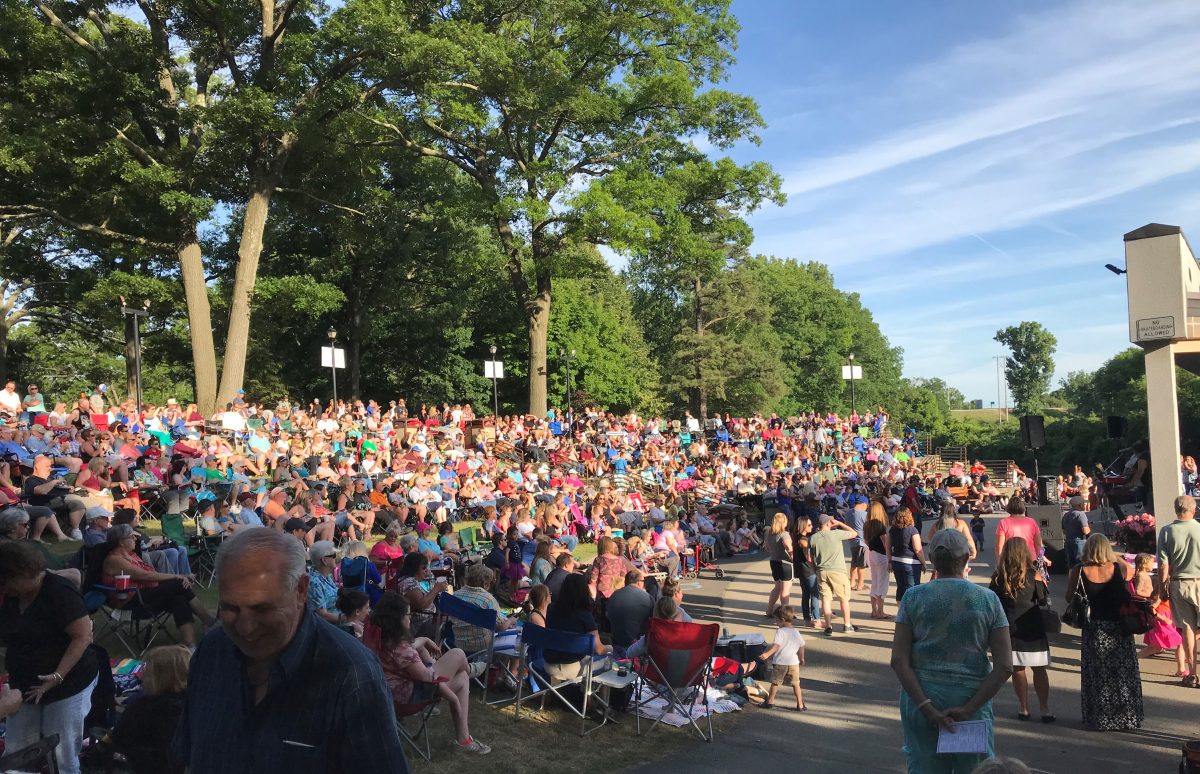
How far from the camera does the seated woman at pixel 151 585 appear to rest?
23.2 feet

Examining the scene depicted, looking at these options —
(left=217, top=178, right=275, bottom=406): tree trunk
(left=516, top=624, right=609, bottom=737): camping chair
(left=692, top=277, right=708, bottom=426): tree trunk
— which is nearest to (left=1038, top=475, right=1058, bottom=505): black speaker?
(left=516, top=624, right=609, bottom=737): camping chair

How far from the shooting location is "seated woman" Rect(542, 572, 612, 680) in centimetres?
738

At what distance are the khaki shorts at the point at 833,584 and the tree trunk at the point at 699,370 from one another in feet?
116

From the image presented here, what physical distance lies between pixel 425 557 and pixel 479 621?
1911mm

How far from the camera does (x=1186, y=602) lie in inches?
303

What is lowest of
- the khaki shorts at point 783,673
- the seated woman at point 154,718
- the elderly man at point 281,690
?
the khaki shorts at point 783,673

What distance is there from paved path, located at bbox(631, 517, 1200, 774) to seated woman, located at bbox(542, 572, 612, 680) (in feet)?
3.95

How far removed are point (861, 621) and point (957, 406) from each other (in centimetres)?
16675

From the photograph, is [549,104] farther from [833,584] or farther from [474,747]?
[474,747]

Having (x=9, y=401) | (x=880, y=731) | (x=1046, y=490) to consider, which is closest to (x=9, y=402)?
(x=9, y=401)

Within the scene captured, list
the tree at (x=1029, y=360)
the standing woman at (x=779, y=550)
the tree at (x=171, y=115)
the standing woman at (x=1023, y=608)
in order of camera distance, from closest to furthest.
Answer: the standing woman at (x=1023, y=608), the standing woman at (x=779, y=550), the tree at (x=171, y=115), the tree at (x=1029, y=360)

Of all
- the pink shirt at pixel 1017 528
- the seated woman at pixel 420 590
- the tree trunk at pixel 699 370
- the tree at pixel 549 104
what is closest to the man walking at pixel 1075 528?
the pink shirt at pixel 1017 528

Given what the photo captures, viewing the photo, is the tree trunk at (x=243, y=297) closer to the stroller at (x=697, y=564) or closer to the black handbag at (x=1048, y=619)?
the stroller at (x=697, y=564)

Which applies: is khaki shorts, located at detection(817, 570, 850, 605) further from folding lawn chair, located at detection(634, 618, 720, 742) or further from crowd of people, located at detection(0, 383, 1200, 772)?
folding lawn chair, located at detection(634, 618, 720, 742)
